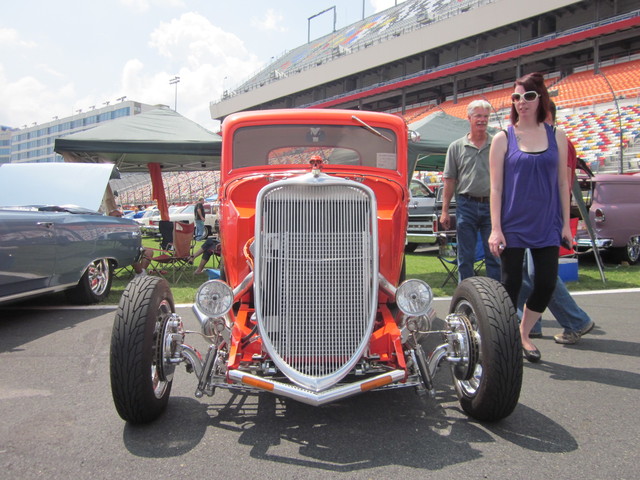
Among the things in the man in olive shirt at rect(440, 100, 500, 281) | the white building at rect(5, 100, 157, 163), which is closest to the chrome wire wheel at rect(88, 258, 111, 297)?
the man in olive shirt at rect(440, 100, 500, 281)

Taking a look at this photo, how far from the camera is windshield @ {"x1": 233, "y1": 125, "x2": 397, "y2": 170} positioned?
3.99m

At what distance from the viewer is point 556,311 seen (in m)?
4.14

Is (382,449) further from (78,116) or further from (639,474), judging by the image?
(78,116)

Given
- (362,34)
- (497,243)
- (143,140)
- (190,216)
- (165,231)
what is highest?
(362,34)

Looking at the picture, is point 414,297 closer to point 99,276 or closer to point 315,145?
point 315,145

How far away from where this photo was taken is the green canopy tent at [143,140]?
8.12 m

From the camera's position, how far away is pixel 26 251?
4.55m

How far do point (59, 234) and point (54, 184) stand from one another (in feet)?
5.44

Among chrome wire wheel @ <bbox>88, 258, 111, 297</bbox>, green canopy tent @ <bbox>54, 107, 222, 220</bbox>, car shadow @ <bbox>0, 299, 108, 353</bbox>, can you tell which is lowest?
car shadow @ <bbox>0, 299, 108, 353</bbox>

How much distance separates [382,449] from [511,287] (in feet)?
4.97

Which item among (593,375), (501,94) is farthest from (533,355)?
(501,94)

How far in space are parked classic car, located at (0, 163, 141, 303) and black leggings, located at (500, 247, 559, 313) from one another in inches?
163

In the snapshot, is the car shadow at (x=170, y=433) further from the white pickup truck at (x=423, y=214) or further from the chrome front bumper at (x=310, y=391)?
the white pickup truck at (x=423, y=214)

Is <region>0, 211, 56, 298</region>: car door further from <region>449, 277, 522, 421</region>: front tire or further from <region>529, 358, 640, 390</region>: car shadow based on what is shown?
<region>529, 358, 640, 390</region>: car shadow
